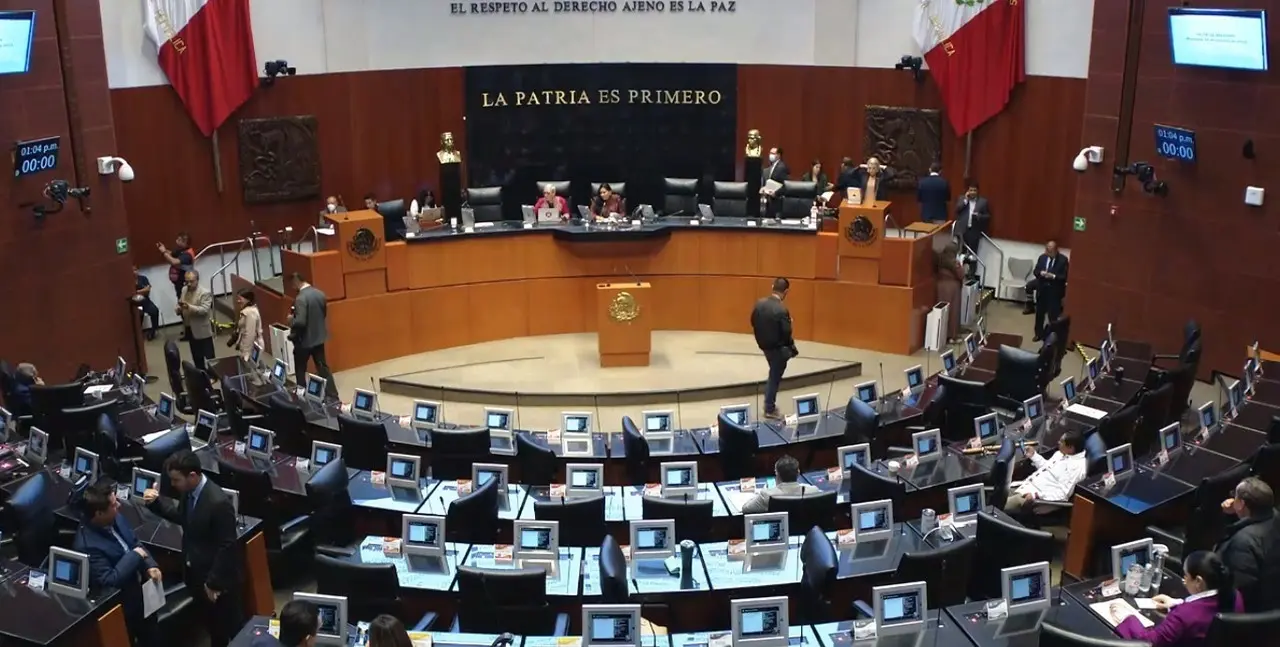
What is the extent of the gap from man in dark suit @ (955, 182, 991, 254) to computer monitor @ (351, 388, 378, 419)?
9.19 meters

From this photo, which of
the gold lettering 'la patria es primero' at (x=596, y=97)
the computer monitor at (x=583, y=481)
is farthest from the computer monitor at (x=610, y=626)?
the gold lettering 'la patria es primero' at (x=596, y=97)

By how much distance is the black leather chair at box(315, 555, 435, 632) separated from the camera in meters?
7.42

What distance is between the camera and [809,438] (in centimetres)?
1069

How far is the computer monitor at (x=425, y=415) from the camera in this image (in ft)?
35.0

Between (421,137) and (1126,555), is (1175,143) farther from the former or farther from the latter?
(421,137)

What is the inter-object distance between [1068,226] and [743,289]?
491cm

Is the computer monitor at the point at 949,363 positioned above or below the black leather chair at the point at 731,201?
below

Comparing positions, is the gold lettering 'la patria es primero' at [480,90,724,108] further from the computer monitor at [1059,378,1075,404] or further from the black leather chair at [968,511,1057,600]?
the black leather chair at [968,511,1057,600]

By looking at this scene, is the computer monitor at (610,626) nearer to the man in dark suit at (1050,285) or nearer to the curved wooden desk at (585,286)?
the curved wooden desk at (585,286)

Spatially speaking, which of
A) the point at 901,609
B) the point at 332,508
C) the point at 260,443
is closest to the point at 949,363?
the point at 901,609

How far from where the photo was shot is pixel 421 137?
18828 millimetres

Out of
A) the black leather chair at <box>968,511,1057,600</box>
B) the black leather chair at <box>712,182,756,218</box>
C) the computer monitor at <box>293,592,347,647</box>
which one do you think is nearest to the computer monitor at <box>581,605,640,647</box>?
the computer monitor at <box>293,592,347,647</box>

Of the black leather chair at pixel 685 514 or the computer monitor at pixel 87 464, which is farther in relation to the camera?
the computer monitor at pixel 87 464

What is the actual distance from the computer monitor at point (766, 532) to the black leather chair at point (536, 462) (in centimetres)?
229
